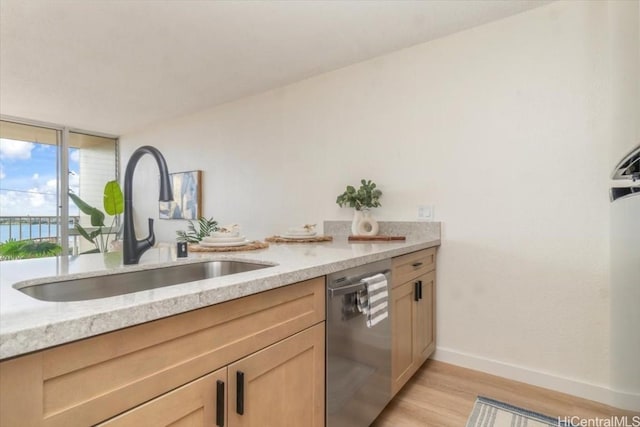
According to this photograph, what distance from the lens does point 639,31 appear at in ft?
5.69

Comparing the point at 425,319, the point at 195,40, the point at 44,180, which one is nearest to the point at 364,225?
the point at 425,319

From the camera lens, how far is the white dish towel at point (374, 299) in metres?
1.40

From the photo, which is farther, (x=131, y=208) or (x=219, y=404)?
(x=131, y=208)

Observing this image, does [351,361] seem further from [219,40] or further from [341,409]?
[219,40]

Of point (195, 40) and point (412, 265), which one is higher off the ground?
point (195, 40)

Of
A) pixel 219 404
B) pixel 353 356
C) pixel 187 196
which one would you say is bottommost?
pixel 353 356

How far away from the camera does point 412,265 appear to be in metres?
1.99

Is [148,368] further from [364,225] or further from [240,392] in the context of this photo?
[364,225]

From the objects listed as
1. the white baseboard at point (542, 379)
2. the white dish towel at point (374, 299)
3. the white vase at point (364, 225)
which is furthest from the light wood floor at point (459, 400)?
the white vase at point (364, 225)

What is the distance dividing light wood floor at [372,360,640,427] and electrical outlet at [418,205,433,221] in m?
1.09

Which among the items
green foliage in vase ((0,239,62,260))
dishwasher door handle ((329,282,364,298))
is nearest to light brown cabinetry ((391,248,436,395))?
dishwasher door handle ((329,282,364,298))

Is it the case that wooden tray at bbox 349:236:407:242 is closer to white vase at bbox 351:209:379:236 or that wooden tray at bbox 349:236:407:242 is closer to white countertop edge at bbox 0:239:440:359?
white vase at bbox 351:209:379:236

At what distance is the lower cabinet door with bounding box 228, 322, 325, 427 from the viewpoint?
88cm

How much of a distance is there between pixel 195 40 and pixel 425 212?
2.22m
